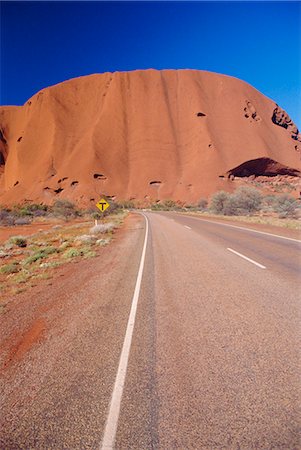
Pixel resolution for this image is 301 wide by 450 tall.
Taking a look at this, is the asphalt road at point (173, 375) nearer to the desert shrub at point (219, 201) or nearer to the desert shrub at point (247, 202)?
the desert shrub at point (247, 202)

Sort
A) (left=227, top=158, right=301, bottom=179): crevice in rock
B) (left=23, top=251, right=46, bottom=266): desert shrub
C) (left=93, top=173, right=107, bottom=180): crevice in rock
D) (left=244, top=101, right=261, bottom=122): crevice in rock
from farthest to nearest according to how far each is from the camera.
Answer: (left=244, top=101, right=261, bottom=122): crevice in rock, (left=93, top=173, right=107, bottom=180): crevice in rock, (left=227, top=158, right=301, bottom=179): crevice in rock, (left=23, top=251, right=46, bottom=266): desert shrub

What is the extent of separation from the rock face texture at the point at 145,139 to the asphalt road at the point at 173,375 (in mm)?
65756

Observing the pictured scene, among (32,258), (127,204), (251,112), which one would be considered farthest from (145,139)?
(32,258)

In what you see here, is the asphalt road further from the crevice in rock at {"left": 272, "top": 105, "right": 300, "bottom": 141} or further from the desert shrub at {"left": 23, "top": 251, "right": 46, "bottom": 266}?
the crevice in rock at {"left": 272, "top": 105, "right": 300, "bottom": 141}

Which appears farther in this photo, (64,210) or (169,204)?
(169,204)

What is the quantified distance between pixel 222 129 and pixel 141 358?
83.0 metres

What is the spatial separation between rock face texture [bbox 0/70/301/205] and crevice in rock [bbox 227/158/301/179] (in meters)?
0.28

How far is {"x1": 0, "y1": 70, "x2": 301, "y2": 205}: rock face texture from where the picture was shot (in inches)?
2857

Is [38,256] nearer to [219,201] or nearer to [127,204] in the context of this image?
[219,201]

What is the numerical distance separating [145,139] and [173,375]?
79984 millimetres

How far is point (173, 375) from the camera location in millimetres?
2695

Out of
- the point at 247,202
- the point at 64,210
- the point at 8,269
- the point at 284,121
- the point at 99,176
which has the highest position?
the point at 284,121

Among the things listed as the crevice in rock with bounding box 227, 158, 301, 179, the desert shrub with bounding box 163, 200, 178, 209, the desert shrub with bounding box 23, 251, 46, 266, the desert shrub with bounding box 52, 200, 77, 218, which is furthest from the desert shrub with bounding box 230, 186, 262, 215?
the crevice in rock with bounding box 227, 158, 301, 179

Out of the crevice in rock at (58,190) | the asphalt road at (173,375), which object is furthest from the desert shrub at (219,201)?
the crevice in rock at (58,190)
